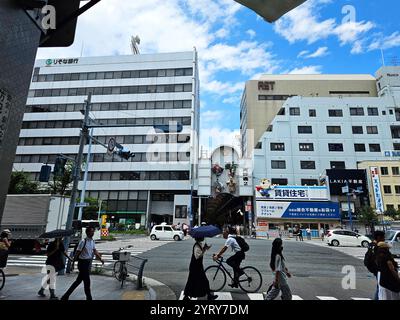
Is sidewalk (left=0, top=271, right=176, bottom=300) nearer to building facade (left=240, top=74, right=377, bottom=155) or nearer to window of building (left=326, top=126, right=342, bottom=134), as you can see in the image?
window of building (left=326, top=126, right=342, bottom=134)

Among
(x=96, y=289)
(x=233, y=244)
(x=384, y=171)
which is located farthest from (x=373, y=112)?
(x=96, y=289)

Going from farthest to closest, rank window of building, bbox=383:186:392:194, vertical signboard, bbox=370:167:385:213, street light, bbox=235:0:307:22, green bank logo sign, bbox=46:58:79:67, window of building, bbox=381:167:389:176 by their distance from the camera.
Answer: green bank logo sign, bbox=46:58:79:67 < window of building, bbox=381:167:389:176 < window of building, bbox=383:186:392:194 < vertical signboard, bbox=370:167:385:213 < street light, bbox=235:0:307:22

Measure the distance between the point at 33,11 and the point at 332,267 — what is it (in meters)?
14.4

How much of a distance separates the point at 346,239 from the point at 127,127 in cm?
3698

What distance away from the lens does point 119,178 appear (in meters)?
44.4

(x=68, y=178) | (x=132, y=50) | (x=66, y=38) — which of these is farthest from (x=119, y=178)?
(x=66, y=38)

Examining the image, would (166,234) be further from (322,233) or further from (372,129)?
(372,129)

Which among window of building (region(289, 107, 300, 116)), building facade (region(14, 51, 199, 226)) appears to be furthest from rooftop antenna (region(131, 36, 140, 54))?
window of building (region(289, 107, 300, 116))

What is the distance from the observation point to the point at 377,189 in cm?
3709

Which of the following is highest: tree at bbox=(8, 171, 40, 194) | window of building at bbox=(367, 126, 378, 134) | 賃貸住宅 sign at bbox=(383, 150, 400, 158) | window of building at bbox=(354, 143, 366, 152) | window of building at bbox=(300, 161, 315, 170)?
window of building at bbox=(367, 126, 378, 134)

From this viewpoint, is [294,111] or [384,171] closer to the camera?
[384,171]

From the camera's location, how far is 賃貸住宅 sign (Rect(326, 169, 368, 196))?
37562mm

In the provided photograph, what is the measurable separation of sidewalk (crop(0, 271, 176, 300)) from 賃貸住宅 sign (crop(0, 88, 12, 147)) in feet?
16.9
